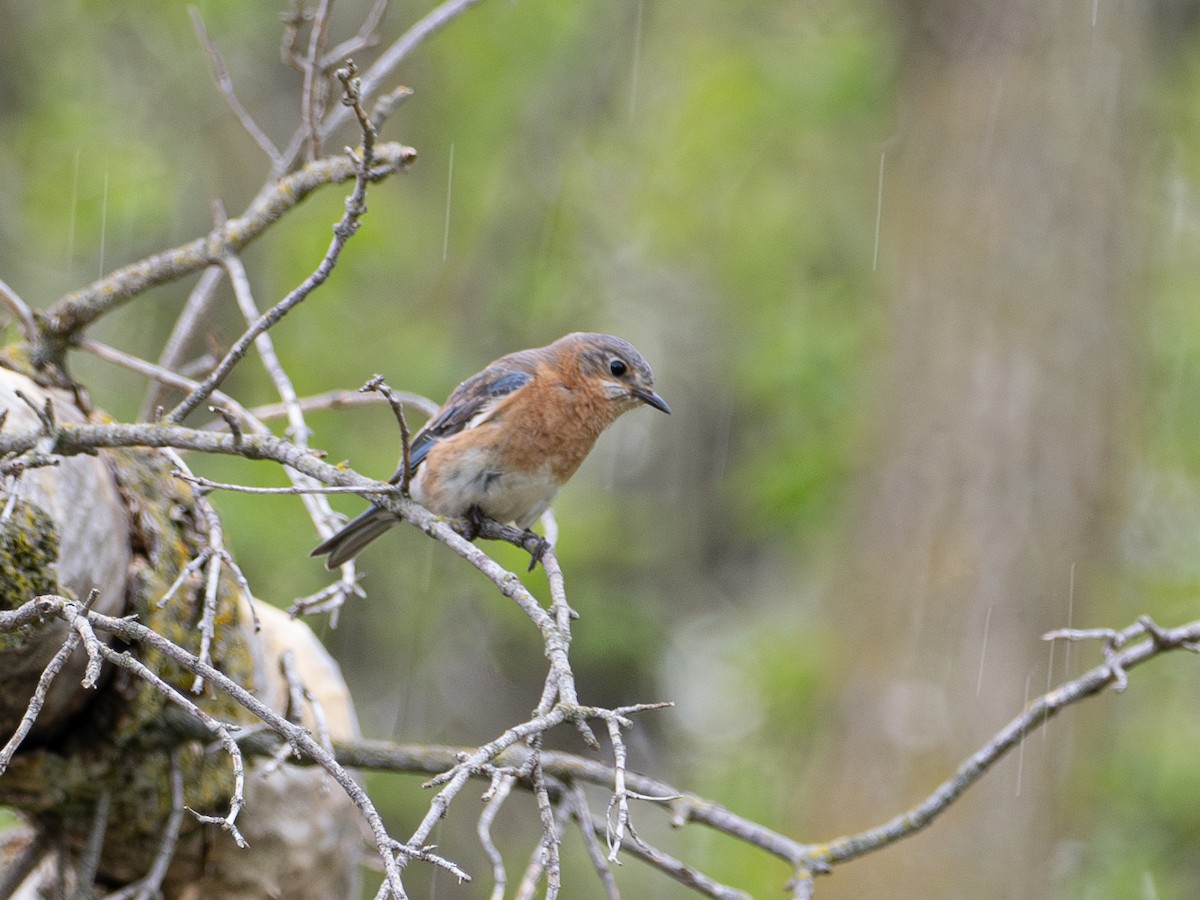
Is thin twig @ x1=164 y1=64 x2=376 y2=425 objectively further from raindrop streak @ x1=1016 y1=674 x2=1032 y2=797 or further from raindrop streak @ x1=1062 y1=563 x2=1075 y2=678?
raindrop streak @ x1=1062 y1=563 x2=1075 y2=678

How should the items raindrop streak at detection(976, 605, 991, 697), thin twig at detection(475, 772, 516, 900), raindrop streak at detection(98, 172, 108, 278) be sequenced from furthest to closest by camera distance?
raindrop streak at detection(98, 172, 108, 278)
raindrop streak at detection(976, 605, 991, 697)
thin twig at detection(475, 772, 516, 900)

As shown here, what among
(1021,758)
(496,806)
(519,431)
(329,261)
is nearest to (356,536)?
(519,431)

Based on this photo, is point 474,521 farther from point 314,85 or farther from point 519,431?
point 314,85

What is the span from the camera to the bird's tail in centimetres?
439

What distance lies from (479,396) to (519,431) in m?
0.29

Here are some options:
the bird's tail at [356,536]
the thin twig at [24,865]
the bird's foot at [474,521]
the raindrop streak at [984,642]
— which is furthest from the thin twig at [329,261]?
the raindrop streak at [984,642]

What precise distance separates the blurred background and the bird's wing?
3084 millimetres

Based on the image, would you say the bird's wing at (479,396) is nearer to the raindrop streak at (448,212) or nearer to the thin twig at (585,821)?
the thin twig at (585,821)

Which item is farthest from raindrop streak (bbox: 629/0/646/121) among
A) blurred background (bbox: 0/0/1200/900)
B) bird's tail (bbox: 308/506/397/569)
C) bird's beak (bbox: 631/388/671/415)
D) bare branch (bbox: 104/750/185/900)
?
bare branch (bbox: 104/750/185/900)

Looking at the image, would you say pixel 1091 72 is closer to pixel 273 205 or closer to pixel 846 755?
pixel 846 755

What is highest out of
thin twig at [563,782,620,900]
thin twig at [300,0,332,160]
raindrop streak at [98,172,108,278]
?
raindrop streak at [98,172,108,278]

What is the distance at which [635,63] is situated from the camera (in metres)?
11.1

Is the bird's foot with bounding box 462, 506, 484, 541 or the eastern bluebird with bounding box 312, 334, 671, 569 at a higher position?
the eastern bluebird with bounding box 312, 334, 671, 569

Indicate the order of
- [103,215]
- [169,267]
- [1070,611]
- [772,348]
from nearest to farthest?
[169,267]
[1070,611]
[103,215]
[772,348]
